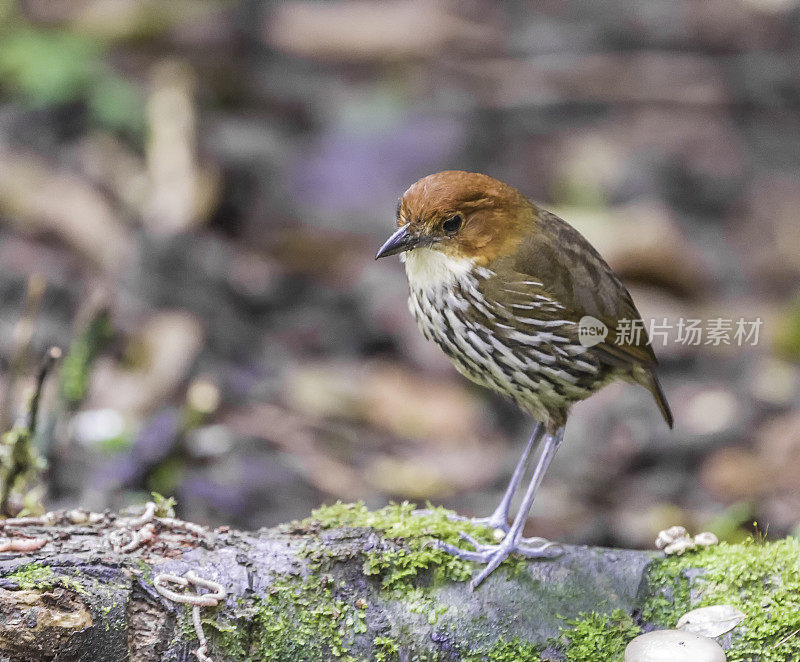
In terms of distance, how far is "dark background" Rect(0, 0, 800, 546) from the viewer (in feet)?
19.0

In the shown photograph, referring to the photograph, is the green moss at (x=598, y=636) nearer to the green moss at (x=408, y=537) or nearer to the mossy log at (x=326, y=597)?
the mossy log at (x=326, y=597)

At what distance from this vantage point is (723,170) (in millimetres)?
10094

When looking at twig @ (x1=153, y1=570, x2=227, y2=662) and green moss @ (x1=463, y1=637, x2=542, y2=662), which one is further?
green moss @ (x1=463, y1=637, x2=542, y2=662)

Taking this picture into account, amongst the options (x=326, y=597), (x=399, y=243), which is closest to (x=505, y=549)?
(x=326, y=597)

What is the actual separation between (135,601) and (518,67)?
8.74m

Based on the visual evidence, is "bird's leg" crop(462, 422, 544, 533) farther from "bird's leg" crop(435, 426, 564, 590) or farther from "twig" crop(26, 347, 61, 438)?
"twig" crop(26, 347, 61, 438)

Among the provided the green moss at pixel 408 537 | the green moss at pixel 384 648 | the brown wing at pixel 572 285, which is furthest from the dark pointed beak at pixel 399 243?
the green moss at pixel 384 648

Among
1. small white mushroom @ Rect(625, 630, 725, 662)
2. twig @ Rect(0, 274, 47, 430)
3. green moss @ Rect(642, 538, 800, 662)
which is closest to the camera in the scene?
small white mushroom @ Rect(625, 630, 725, 662)

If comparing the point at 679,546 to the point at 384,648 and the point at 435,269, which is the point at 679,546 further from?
the point at 435,269

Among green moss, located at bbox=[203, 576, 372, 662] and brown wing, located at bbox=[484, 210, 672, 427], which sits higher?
brown wing, located at bbox=[484, 210, 672, 427]

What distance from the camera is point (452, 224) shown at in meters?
3.48

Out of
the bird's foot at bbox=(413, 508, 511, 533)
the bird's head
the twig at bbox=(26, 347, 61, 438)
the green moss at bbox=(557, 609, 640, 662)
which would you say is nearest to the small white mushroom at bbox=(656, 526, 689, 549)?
the green moss at bbox=(557, 609, 640, 662)

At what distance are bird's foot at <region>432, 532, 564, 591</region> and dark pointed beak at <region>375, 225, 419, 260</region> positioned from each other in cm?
99

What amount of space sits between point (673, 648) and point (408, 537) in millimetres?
914
